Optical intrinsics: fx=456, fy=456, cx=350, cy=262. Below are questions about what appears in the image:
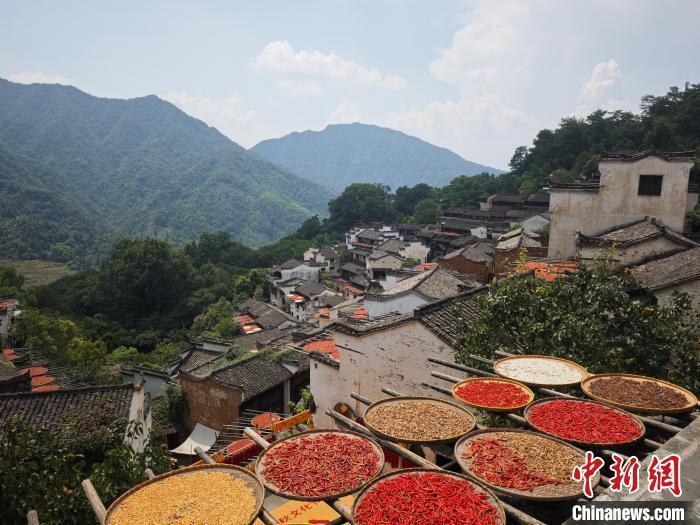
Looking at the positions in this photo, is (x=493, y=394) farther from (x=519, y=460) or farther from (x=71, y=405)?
(x=71, y=405)

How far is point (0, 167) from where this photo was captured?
113750 mm

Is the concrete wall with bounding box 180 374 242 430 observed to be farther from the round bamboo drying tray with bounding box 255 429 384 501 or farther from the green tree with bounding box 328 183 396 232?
the green tree with bounding box 328 183 396 232

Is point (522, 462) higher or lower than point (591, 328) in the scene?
lower

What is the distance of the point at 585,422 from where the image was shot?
4910 millimetres

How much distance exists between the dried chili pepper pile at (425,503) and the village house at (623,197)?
15849 mm

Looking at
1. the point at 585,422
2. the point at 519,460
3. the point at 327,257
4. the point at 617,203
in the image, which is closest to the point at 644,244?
the point at 617,203

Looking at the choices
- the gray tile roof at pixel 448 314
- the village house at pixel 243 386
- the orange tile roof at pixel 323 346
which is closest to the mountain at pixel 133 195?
the village house at pixel 243 386

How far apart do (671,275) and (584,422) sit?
26.9 ft

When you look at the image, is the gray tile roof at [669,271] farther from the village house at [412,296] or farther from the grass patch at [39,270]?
the grass patch at [39,270]

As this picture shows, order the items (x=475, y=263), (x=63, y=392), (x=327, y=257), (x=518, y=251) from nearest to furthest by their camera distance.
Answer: (x=63, y=392)
(x=518, y=251)
(x=475, y=263)
(x=327, y=257)

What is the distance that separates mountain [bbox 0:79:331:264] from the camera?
101 metres

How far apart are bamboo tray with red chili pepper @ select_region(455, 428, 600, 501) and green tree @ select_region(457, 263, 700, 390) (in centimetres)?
408

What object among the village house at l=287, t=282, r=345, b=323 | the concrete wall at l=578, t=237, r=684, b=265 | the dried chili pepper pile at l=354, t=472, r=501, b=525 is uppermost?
the concrete wall at l=578, t=237, r=684, b=265

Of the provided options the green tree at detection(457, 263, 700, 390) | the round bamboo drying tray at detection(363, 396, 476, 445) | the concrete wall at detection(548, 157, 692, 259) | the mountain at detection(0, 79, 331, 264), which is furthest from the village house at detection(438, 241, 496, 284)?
the mountain at detection(0, 79, 331, 264)
